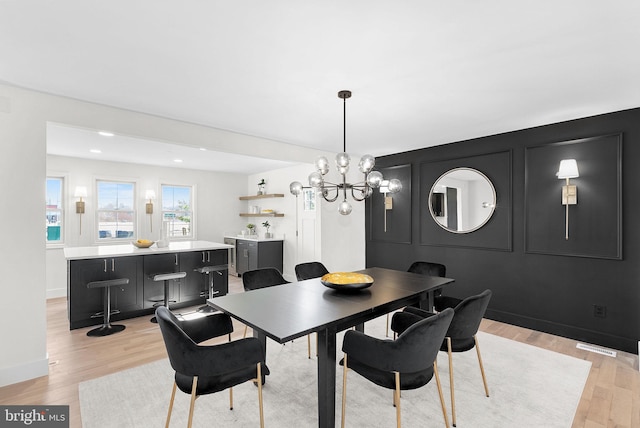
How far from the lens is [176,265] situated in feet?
14.8

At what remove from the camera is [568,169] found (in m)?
3.32

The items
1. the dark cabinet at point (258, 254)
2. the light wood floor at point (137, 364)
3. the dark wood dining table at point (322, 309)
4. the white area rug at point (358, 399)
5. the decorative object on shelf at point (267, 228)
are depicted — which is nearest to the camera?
the dark wood dining table at point (322, 309)

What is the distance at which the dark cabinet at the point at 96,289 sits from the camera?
3.76m

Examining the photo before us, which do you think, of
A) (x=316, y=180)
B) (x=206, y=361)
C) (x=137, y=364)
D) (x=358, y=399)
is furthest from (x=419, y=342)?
(x=137, y=364)

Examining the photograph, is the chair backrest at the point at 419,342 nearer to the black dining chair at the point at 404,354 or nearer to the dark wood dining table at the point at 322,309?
the black dining chair at the point at 404,354

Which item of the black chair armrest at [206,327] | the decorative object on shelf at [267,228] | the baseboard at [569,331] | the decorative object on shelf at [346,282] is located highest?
the decorative object on shelf at [267,228]

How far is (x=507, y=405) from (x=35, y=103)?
14.6ft

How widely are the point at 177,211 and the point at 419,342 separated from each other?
6.39m

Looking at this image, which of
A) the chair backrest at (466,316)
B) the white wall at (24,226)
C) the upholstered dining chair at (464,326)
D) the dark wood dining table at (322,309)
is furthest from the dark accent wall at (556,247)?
the white wall at (24,226)

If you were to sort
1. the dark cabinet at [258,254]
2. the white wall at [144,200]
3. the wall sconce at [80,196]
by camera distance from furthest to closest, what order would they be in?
the dark cabinet at [258,254] < the wall sconce at [80,196] < the white wall at [144,200]

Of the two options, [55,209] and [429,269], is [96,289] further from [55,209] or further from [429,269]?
[429,269]

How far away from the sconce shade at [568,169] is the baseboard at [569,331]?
5.48 feet

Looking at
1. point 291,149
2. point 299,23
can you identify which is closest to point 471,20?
point 299,23

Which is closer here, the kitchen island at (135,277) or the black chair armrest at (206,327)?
the black chair armrest at (206,327)
